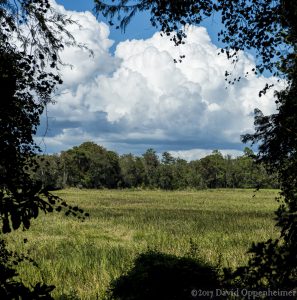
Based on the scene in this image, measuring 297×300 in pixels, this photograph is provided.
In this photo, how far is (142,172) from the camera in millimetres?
136250

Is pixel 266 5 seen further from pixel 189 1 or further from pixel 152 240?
pixel 152 240

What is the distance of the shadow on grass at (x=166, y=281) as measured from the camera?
23.8ft

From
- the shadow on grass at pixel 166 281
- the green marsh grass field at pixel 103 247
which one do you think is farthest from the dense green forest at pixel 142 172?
the shadow on grass at pixel 166 281

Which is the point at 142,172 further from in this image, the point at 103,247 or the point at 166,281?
the point at 166,281

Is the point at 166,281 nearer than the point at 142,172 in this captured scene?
Yes

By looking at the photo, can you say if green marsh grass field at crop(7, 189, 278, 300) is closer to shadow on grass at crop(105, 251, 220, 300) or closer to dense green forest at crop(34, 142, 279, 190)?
shadow on grass at crop(105, 251, 220, 300)

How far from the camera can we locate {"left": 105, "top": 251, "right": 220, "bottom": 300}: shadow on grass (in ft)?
23.8

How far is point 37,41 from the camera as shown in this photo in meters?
5.06

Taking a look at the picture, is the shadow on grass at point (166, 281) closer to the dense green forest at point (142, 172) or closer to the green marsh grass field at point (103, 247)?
the green marsh grass field at point (103, 247)

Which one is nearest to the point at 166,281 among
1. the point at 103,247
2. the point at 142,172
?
the point at 103,247

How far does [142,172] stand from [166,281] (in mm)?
128721

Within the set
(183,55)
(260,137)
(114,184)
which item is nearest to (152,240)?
(260,137)

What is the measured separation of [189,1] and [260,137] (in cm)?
421

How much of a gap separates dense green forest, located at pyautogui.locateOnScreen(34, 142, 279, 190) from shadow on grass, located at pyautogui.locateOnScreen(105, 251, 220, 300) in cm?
10832
